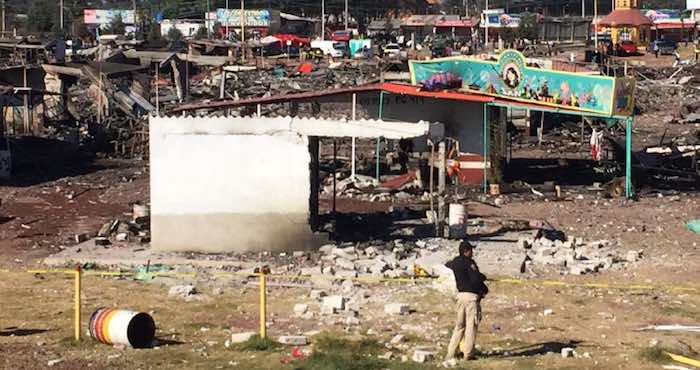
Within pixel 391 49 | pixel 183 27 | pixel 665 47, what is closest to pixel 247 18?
pixel 183 27

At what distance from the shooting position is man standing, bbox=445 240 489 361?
A: 12414 millimetres

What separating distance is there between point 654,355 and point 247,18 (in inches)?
3796

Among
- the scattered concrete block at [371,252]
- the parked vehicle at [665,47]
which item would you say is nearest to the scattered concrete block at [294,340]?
the scattered concrete block at [371,252]

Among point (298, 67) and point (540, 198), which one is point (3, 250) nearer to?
point (540, 198)

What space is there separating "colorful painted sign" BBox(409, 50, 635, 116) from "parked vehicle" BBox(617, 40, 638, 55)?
160 feet

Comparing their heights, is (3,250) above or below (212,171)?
below

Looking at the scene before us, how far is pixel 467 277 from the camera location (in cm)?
1244

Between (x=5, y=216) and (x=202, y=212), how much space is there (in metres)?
6.80

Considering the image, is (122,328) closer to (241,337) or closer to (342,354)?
(241,337)

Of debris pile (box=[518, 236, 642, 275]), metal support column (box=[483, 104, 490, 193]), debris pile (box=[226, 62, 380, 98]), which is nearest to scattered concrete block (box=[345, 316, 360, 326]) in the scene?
debris pile (box=[518, 236, 642, 275])

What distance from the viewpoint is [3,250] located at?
21.4 metres

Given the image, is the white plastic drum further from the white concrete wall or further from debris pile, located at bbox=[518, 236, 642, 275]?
the white concrete wall

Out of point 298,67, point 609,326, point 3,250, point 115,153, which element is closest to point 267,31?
point 298,67

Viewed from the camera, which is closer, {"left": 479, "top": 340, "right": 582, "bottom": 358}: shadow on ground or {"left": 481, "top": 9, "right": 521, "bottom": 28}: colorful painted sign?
{"left": 479, "top": 340, "right": 582, "bottom": 358}: shadow on ground
